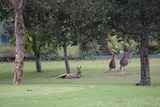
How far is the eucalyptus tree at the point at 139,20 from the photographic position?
20453 mm

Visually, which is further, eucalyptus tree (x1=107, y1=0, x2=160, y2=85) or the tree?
the tree

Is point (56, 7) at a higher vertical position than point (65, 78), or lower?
higher

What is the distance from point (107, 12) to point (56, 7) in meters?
3.81

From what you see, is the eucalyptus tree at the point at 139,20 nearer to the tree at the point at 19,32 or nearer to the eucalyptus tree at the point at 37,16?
the eucalyptus tree at the point at 37,16

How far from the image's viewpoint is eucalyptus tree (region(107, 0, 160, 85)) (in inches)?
805

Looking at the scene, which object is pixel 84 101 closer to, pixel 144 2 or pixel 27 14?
pixel 144 2

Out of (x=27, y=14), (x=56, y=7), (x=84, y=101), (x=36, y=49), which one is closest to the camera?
(x=84, y=101)

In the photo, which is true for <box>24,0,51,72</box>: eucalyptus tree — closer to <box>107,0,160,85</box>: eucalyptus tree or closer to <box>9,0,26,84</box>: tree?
<box>9,0,26,84</box>: tree

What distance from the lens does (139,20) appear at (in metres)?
21.4

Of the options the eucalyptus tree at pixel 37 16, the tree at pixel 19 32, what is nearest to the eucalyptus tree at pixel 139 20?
the eucalyptus tree at pixel 37 16

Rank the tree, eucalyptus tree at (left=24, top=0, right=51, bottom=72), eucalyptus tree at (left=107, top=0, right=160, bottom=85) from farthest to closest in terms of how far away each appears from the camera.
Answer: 1. eucalyptus tree at (left=24, top=0, right=51, bottom=72)
2. the tree
3. eucalyptus tree at (left=107, top=0, right=160, bottom=85)

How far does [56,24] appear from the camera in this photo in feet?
74.7

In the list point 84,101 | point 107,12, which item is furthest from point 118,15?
point 84,101

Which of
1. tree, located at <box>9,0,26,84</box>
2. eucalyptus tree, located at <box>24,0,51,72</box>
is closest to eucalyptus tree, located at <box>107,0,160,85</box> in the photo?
eucalyptus tree, located at <box>24,0,51,72</box>
